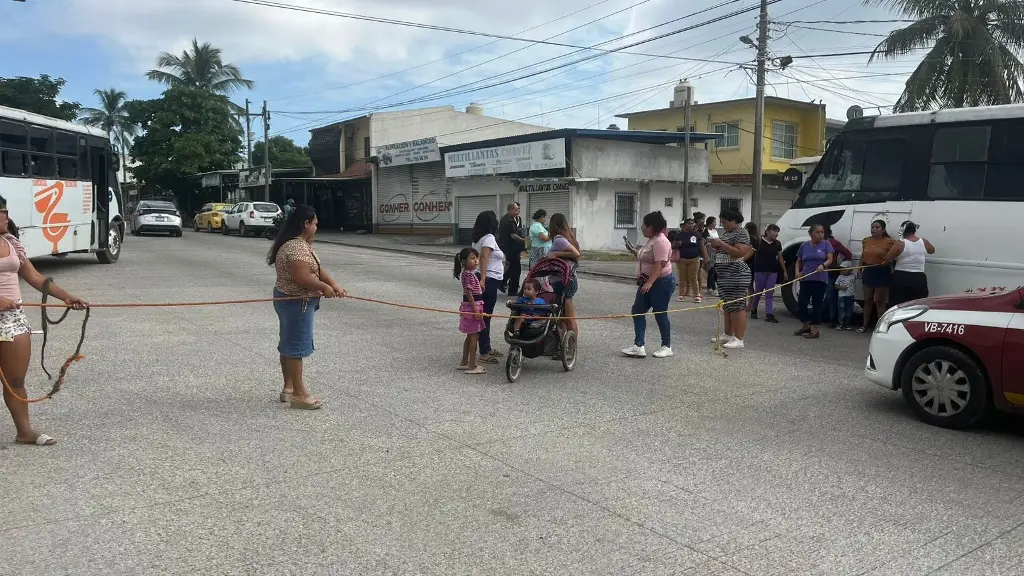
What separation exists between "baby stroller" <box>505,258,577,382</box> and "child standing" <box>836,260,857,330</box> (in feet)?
17.0

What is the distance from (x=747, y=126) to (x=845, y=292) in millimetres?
25657

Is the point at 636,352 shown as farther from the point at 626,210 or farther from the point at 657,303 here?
the point at 626,210

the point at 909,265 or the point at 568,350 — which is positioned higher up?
the point at 909,265

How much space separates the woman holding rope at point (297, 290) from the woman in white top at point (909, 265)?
787 cm

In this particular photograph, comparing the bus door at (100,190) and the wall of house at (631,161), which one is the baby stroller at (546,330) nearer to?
the bus door at (100,190)

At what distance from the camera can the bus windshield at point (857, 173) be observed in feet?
37.4

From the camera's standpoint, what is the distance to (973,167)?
10531 millimetres

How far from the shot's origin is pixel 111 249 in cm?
1912

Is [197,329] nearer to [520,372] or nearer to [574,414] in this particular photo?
[520,372]

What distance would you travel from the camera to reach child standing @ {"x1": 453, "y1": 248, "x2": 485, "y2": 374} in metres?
7.82

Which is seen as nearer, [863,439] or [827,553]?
[827,553]

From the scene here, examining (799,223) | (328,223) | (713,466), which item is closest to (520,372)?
(713,466)

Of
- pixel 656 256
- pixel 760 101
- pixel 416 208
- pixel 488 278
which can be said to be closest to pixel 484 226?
pixel 488 278

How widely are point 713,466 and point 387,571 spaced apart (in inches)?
98.9
